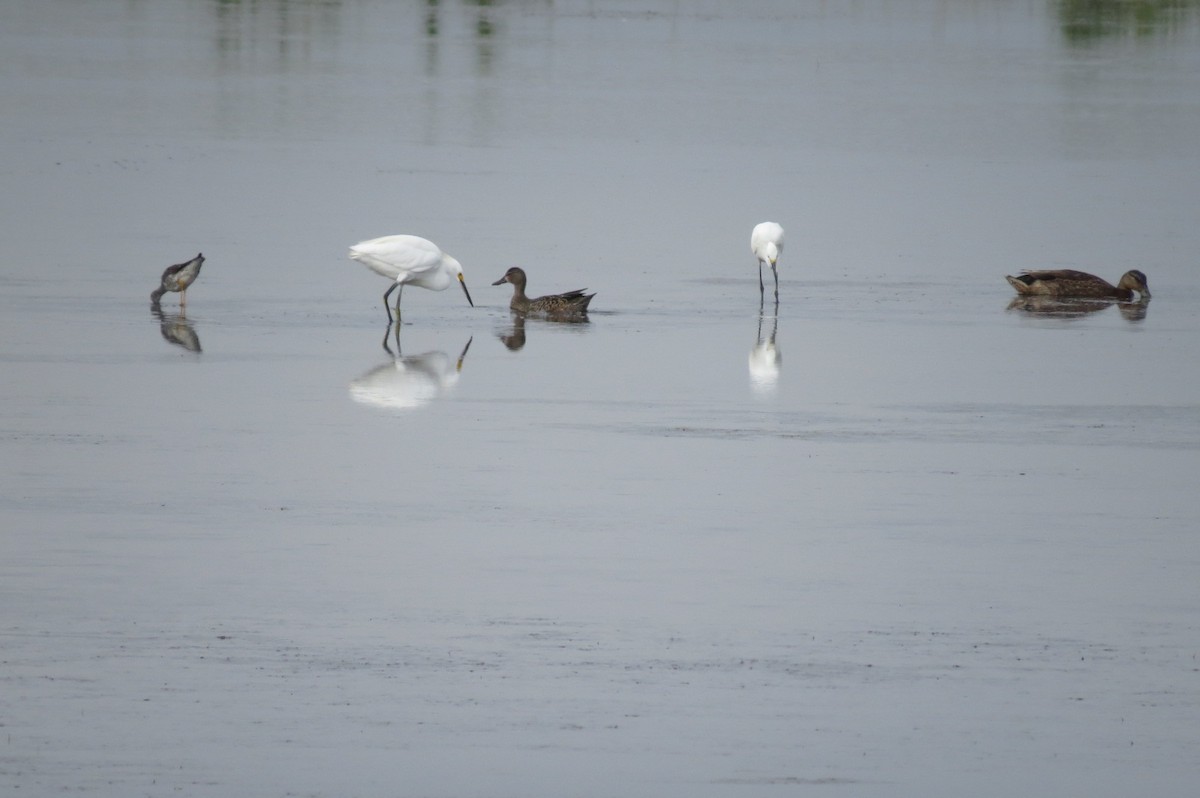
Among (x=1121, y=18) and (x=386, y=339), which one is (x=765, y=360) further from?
(x=1121, y=18)

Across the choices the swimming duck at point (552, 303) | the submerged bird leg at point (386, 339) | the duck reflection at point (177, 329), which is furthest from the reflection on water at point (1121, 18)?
the duck reflection at point (177, 329)

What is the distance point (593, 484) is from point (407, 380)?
11.2 feet

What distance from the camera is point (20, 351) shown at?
14.6 meters

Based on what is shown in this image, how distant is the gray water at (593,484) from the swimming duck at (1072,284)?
0.19 meters

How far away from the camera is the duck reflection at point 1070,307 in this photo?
18.1m

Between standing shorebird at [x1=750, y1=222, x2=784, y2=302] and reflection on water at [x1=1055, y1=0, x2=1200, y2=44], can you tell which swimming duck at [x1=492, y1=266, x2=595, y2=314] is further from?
reflection on water at [x1=1055, y1=0, x2=1200, y2=44]

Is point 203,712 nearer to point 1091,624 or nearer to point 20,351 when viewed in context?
point 1091,624

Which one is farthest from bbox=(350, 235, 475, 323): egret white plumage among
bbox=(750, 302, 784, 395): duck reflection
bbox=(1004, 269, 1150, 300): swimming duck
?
bbox=(1004, 269, 1150, 300): swimming duck

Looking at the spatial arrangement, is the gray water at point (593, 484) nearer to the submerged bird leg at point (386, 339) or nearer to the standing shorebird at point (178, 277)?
the submerged bird leg at point (386, 339)

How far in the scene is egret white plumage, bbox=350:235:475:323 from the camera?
17.2 metres

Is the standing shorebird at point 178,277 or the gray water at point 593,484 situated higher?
the standing shorebird at point 178,277

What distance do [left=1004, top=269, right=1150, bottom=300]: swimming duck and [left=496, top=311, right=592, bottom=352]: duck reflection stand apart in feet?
12.8

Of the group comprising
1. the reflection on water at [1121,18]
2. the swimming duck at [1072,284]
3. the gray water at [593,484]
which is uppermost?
the reflection on water at [1121,18]

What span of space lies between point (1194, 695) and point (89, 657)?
12.7 feet
